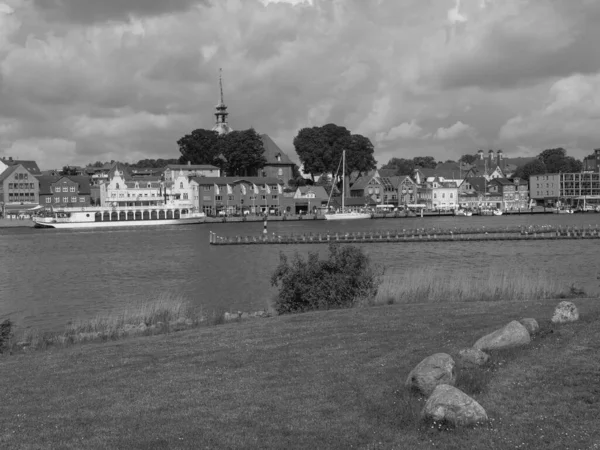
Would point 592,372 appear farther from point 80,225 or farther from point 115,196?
point 115,196

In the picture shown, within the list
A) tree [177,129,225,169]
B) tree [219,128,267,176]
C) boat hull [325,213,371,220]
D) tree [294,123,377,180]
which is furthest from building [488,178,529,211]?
tree [177,129,225,169]

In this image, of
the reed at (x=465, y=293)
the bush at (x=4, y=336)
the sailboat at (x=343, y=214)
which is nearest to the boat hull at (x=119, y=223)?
the sailboat at (x=343, y=214)

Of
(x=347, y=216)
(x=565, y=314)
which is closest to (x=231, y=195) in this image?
(x=347, y=216)

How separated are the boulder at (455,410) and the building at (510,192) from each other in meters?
191

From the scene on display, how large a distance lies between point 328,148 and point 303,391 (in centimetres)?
15868


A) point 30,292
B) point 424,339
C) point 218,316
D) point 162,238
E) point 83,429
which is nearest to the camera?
point 83,429

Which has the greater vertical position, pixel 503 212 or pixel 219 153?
pixel 219 153

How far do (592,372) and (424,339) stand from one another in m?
4.56

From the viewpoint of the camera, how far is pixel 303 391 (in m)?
12.7

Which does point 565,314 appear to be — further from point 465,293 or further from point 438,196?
point 438,196

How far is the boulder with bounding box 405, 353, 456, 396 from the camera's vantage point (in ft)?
37.6

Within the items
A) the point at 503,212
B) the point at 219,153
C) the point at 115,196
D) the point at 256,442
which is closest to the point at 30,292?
the point at 256,442

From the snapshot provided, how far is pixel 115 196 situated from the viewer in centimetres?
15238

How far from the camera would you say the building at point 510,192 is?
638 feet
